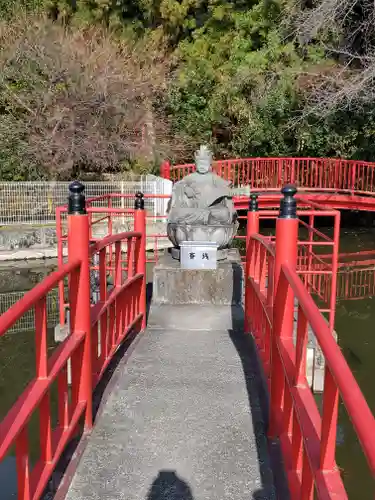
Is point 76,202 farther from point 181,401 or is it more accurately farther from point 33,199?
point 33,199

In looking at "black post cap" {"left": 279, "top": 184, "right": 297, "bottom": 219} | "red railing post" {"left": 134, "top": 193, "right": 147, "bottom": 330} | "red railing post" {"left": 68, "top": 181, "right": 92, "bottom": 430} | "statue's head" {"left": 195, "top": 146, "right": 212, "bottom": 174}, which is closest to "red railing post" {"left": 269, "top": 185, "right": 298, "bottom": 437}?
"black post cap" {"left": 279, "top": 184, "right": 297, "bottom": 219}

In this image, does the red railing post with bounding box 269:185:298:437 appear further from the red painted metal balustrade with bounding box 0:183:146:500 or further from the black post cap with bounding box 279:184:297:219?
the red painted metal balustrade with bounding box 0:183:146:500

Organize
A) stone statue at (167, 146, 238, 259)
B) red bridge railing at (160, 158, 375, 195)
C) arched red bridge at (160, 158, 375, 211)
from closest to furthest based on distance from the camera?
1. stone statue at (167, 146, 238, 259)
2. arched red bridge at (160, 158, 375, 211)
3. red bridge railing at (160, 158, 375, 195)

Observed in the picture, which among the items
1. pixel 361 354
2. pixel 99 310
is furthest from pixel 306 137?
pixel 99 310

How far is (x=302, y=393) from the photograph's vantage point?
2.35m

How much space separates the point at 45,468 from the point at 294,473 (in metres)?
1.12

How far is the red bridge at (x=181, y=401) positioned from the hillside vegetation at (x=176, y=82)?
1264 centimetres

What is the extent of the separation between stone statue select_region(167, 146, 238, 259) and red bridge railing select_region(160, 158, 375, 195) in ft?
30.6

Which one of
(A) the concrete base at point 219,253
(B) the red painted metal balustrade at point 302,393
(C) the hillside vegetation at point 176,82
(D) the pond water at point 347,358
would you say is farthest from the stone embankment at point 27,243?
(B) the red painted metal balustrade at point 302,393

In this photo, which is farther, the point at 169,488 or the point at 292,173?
the point at 292,173

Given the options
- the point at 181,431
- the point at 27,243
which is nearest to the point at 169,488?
the point at 181,431

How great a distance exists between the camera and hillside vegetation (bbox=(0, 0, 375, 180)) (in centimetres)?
1723

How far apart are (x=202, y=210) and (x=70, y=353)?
187 inches

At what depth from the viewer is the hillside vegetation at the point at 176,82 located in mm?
17234
